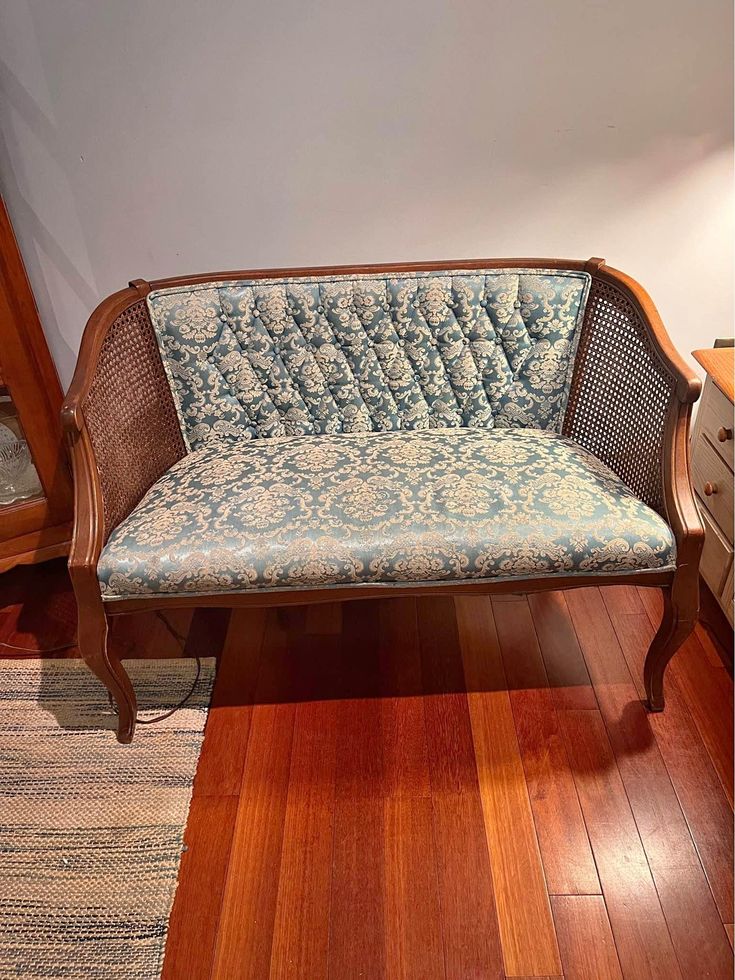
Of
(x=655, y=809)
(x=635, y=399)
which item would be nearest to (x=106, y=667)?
(x=655, y=809)

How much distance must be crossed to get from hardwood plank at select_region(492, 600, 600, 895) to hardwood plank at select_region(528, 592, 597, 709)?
2cm

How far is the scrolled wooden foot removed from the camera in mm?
1435

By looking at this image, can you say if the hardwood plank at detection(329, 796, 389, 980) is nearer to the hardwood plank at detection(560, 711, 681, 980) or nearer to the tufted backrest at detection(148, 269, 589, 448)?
the hardwood plank at detection(560, 711, 681, 980)

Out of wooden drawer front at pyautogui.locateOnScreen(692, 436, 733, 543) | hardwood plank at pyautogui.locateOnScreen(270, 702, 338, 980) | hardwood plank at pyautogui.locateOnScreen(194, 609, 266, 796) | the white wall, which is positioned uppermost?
the white wall

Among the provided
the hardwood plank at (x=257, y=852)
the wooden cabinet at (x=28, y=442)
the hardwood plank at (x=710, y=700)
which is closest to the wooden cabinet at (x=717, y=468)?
the hardwood plank at (x=710, y=700)

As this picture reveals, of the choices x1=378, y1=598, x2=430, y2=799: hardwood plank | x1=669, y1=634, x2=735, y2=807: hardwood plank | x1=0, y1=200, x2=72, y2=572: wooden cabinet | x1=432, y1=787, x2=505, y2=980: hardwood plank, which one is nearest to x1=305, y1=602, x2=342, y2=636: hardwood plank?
x1=378, y1=598, x2=430, y2=799: hardwood plank

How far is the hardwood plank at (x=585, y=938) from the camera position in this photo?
117cm

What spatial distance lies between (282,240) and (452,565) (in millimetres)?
1036

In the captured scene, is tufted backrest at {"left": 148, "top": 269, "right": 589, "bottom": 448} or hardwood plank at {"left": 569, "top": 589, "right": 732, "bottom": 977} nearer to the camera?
hardwood plank at {"left": 569, "top": 589, "right": 732, "bottom": 977}

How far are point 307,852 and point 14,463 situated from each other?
1.27 m

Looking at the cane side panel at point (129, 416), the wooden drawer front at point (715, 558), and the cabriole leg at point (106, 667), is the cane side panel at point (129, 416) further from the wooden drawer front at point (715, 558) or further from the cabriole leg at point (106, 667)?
the wooden drawer front at point (715, 558)

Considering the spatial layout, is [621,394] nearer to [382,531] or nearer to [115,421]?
[382,531]

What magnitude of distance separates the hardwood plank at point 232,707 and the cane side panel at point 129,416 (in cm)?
47

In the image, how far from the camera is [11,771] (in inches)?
59.7
